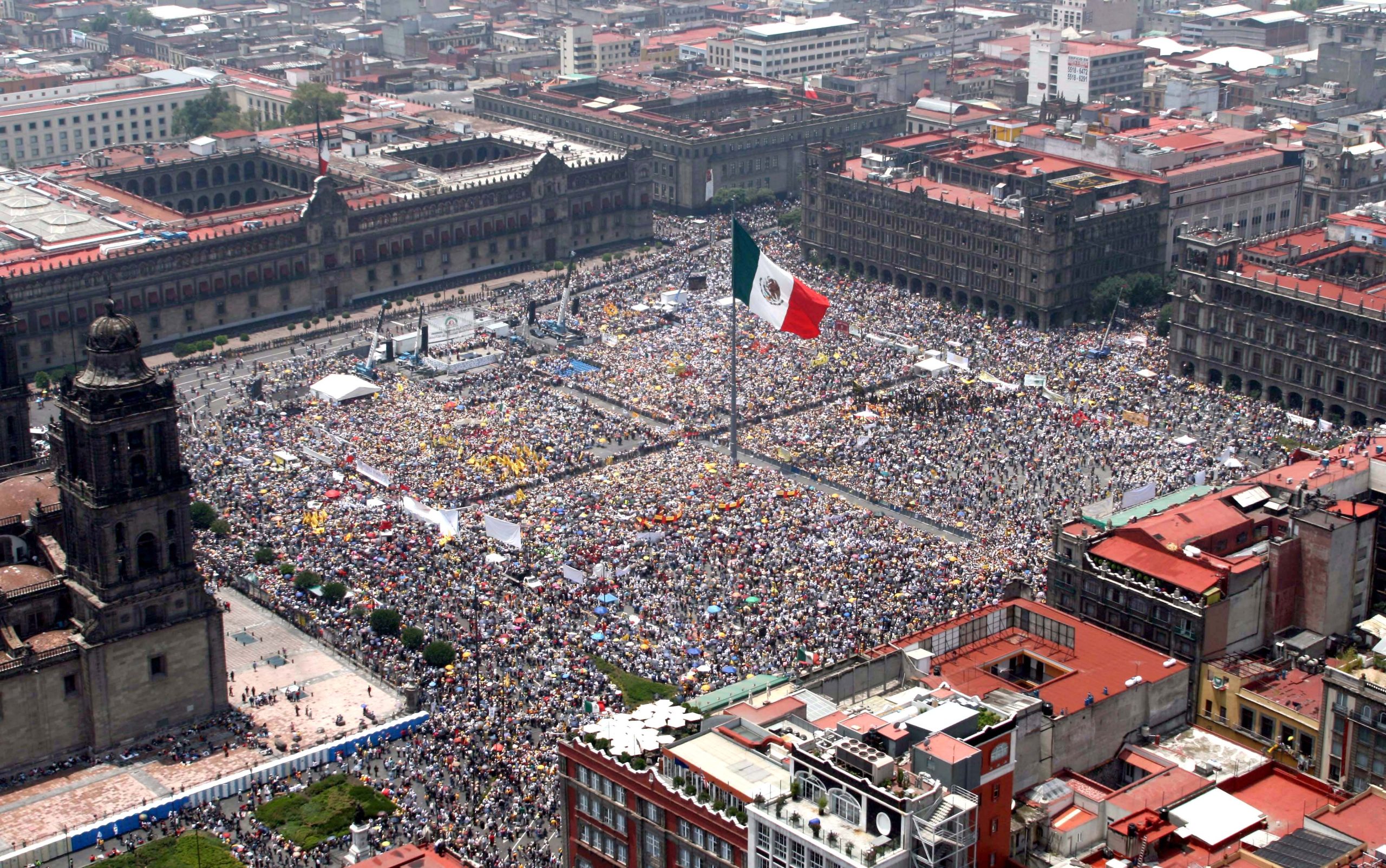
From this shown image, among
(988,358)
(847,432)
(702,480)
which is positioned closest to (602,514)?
(702,480)

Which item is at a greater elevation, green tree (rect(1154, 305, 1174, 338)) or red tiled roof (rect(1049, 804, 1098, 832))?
red tiled roof (rect(1049, 804, 1098, 832))

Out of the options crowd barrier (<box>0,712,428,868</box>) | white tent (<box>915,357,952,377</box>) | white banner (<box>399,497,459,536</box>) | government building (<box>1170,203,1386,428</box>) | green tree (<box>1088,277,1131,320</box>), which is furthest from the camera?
green tree (<box>1088,277,1131,320</box>)

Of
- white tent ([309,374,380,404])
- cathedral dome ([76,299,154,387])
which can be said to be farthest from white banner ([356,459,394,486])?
cathedral dome ([76,299,154,387])

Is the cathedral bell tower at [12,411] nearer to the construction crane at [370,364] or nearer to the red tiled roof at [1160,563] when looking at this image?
the construction crane at [370,364]

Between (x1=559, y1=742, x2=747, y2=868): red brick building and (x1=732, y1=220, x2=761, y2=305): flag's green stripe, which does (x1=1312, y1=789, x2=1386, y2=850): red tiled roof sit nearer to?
(x1=559, y1=742, x2=747, y2=868): red brick building

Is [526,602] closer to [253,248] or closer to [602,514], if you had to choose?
[602,514]

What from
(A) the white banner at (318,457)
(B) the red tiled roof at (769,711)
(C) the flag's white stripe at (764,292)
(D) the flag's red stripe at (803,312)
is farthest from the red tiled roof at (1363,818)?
(A) the white banner at (318,457)
